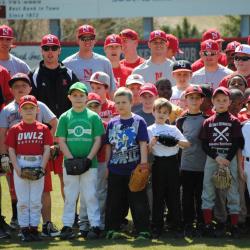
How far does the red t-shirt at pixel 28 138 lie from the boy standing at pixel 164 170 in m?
1.26

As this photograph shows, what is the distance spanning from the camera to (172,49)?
11.7 m

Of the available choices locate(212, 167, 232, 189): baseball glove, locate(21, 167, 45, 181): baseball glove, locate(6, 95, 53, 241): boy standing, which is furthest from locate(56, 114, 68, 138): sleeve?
locate(212, 167, 232, 189): baseball glove

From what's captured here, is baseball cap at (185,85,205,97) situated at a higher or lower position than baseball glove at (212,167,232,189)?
higher

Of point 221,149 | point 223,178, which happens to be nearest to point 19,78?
point 221,149

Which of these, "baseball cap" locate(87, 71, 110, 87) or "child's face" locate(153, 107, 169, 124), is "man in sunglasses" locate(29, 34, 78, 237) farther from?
"child's face" locate(153, 107, 169, 124)

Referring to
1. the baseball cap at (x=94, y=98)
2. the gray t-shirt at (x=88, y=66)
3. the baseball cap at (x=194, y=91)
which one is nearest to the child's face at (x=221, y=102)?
the baseball cap at (x=194, y=91)

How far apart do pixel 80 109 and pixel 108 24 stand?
19962 mm

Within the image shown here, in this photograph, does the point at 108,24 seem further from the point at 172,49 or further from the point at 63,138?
the point at 63,138

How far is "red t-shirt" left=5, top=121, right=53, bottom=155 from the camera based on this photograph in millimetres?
8500

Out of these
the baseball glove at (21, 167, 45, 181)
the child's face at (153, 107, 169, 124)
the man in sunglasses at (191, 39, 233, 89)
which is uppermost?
the man in sunglasses at (191, 39, 233, 89)

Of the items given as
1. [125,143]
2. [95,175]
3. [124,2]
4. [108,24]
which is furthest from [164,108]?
[108,24]

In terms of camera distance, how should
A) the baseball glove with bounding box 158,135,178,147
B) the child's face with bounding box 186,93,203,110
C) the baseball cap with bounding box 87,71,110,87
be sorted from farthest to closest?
the baseball cap with bounding box 87,71,110,87 < the child's face with bounding box 186,93,203,110 < the baseball glove with bounding box 158,135,178,147

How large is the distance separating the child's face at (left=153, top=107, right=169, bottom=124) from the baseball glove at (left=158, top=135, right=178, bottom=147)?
0.27m

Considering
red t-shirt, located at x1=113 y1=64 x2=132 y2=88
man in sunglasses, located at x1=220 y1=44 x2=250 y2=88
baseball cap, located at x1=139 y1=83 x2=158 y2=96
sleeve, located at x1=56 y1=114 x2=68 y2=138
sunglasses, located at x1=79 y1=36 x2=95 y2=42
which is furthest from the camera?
red t-shirt, located at x1=113 y1=64 x2=132 y2=88
